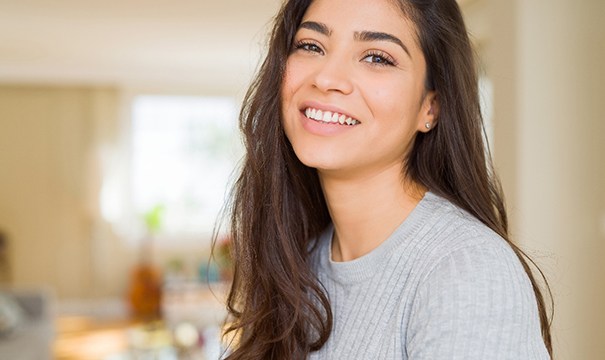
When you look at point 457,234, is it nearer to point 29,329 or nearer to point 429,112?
point 429,112

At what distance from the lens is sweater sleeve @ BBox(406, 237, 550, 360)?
1024 millimetres

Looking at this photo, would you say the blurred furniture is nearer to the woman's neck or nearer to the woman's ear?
the woman's neck

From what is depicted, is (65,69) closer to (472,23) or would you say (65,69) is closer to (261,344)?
(472,23)

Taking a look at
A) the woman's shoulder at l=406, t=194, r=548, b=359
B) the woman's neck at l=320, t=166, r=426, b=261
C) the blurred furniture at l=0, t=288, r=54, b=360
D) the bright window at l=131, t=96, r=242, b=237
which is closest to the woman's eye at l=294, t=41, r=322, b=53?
the woman's neck at l=320, t=166, r=426, b=261

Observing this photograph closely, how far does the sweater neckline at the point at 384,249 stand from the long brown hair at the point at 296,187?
0.04 m

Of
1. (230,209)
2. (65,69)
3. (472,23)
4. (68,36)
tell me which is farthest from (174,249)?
(230,209)

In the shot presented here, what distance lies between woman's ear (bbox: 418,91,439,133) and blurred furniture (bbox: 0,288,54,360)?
4.53 metres

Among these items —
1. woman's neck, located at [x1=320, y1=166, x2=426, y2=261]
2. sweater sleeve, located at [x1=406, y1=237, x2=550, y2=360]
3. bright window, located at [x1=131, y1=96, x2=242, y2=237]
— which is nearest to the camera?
sweater sleeve, located at [x1=406, y1=237, x2=550, y2=360]

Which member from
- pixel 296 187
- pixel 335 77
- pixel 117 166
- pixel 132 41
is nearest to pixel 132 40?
pixel 132 41

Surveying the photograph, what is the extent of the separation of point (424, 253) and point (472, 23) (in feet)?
13.9

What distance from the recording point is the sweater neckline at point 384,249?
129 cm

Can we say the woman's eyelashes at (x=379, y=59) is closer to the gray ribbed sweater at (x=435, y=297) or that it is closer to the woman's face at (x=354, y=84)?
the woman's face at (x=354, y=84)

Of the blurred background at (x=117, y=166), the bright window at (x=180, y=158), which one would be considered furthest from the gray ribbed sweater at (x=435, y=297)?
the bright window at (x=180, y=158)

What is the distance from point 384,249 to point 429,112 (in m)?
0.26
